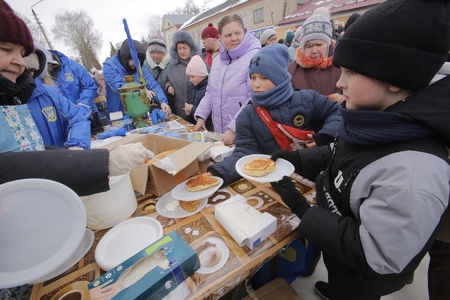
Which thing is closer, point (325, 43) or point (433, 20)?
point (433, 20)

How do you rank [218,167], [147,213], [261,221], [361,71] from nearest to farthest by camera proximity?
[361,71], [261,221], [147,213], [218,167]

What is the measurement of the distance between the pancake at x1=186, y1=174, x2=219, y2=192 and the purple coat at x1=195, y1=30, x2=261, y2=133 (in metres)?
1.16

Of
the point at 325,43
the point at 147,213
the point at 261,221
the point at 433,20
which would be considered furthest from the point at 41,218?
the point at 325,43

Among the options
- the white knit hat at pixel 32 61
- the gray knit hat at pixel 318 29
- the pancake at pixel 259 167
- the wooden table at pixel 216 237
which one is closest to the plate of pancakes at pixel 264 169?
the pancake at pixel 259 167

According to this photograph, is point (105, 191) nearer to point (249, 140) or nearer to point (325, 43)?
point (249, 140)

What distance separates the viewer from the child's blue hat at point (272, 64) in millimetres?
1536

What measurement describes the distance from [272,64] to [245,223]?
114 centimetres

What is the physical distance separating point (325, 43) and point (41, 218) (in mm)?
2724

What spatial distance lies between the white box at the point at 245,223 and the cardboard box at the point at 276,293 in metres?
0.69

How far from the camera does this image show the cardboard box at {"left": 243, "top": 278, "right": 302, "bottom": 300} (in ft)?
4.55

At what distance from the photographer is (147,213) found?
1.24m

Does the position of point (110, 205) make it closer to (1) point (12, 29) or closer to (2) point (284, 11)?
(1) point (12, 29)

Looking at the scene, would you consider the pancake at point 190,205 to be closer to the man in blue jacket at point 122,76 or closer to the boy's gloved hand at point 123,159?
the boy's gloved hand at point 123,159

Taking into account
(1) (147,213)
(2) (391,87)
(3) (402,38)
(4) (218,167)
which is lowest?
(1) (147,213)
